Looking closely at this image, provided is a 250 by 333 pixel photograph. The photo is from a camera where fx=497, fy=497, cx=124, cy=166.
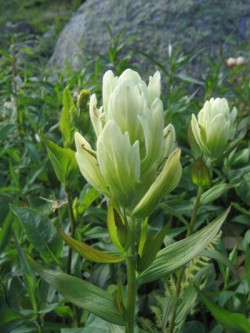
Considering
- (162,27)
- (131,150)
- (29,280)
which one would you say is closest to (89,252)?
(131,150)

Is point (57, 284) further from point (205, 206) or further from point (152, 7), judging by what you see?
point (152, 7)

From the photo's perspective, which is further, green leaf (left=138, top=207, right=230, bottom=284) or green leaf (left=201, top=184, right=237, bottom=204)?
green leaf (left=201, top=184, right=237, bottom=204)

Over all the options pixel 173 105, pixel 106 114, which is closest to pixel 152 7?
pixel 173 105

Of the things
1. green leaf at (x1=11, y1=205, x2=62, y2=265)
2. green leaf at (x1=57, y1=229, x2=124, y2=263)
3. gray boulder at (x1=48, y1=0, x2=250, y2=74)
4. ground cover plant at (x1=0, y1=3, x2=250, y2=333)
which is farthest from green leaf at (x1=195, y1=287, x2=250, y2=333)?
gray boulder at (x1=48, y1=0, x2=250, y2=74)

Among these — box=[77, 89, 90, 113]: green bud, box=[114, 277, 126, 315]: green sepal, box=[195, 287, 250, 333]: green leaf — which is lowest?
box=[195, 287, 250, 333]: green leaf

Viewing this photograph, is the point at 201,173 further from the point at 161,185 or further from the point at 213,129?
the point at 161,185

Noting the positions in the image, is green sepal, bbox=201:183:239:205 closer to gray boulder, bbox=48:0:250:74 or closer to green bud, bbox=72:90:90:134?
green bud, bbox=72:90:90:134
